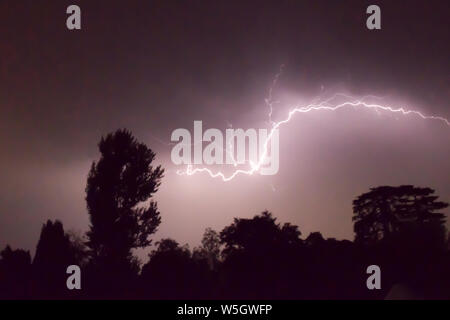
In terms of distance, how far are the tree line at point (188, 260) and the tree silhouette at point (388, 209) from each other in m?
7.01

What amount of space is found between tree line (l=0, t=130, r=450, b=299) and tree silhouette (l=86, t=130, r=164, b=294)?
0.15ft

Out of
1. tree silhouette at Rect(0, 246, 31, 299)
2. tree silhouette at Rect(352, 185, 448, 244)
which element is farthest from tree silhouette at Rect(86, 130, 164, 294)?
tree silhouette at Rect(352, 185, 448, 244)

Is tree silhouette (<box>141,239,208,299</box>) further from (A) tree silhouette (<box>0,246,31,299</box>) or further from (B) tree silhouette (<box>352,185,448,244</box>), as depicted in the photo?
(B) tree silhouette (<box>352,185,448,244</box>)

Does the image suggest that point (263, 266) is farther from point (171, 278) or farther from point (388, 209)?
point (388, 209)

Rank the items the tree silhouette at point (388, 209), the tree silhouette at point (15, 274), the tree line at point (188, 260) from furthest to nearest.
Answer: the tree silhouette at point (388, 209) < the tree silhouette at point (15, 274) < the tree line at point (188, 260)

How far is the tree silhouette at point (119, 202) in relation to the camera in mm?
18828

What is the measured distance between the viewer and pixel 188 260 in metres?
17.8

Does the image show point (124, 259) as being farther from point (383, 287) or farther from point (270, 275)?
point (383, 287)

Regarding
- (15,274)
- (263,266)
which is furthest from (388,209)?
(15,274)

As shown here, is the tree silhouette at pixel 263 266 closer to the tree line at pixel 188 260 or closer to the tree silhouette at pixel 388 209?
the tree line at pixel 188 260

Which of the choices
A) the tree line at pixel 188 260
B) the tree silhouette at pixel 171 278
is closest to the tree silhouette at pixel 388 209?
the tree line at pixel 188 260
